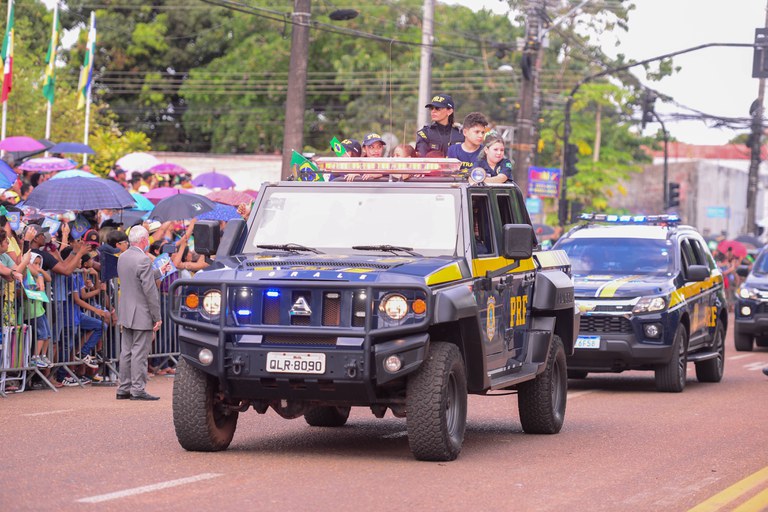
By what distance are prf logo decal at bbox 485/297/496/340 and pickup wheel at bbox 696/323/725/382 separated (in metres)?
8.54

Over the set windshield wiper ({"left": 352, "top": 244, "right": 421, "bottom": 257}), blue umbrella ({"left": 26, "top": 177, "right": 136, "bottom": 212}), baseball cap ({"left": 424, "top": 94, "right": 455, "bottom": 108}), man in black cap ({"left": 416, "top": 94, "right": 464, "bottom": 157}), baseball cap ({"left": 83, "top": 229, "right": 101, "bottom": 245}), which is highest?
baseball cap ({"left": 424, "top": 94, "right": 455, "bottom": 108})

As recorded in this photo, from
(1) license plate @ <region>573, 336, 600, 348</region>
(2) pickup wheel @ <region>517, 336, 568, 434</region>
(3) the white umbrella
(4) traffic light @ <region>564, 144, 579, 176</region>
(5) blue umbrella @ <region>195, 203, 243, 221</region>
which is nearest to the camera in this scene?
(2) pickup wheel @ <region>517, 336, 568, 434</region>

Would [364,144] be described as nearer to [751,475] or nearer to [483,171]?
[483,171]

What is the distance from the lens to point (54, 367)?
53.8ft

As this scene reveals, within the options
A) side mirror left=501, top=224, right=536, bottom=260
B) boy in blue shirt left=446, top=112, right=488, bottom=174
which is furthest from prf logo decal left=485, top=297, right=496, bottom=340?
boy in blue shirt left=446, top=112, right=488, bottom=174

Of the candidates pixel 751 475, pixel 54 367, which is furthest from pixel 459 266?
pixel 54 367

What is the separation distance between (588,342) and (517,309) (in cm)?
503

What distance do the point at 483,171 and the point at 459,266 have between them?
1119 mm

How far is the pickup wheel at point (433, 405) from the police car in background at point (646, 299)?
5817 mm

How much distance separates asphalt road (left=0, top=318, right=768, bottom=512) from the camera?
28.5 feet

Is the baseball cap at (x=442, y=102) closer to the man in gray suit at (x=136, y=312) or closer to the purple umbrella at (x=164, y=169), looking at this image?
the man in gray suit at (x=136, y=312)

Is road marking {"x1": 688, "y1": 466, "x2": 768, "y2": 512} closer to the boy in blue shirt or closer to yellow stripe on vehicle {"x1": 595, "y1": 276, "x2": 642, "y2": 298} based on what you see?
the boy in blue shirt

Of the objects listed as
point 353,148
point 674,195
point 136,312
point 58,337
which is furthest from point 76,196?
point 674,195

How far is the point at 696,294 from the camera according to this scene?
18.5 meters
